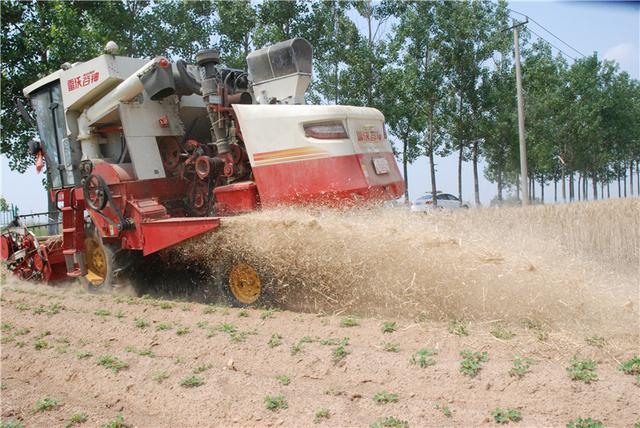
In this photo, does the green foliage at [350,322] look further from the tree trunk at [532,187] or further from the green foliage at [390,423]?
the tree trunk at [532,187]

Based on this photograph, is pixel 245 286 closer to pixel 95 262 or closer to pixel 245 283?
pixel 245 283

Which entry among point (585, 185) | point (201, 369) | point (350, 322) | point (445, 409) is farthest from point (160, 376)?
point (585, 185)

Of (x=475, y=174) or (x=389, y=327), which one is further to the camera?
(x=475, y=174)

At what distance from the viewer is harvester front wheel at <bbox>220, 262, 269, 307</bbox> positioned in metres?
6.21

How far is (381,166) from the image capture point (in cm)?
671

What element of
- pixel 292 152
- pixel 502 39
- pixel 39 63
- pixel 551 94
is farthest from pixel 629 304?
pixel 551 94

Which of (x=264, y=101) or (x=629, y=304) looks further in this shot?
(x=264, y=101)

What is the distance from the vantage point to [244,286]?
21.0 ft

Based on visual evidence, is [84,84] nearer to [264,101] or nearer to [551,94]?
[264,101]

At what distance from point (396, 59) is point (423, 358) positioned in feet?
59.8

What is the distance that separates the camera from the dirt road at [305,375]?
3.40m

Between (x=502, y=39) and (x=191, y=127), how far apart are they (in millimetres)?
17707

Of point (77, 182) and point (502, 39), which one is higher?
point (502, 39)

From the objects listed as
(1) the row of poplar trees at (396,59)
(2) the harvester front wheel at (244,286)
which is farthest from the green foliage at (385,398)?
(1) the row of poplar trees at (396,59)
